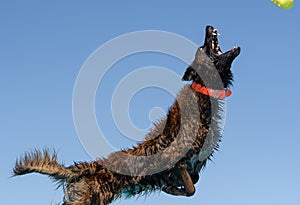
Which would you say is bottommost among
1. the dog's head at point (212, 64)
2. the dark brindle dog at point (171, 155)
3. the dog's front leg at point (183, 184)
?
the dog's front leg at point (183, 184)

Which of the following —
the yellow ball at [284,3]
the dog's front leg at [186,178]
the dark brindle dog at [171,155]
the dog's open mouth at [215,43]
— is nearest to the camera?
the yellow ball at [284,3]

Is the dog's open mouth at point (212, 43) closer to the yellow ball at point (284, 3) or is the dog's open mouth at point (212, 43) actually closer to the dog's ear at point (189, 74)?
the dog's ear at point (189, 74)

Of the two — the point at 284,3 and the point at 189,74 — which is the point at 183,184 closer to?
the point at 189,74

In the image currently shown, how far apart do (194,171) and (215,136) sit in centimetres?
94

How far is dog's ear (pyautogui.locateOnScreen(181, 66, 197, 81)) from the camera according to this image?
41.2 ft

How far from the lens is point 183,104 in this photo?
1233 centimetres

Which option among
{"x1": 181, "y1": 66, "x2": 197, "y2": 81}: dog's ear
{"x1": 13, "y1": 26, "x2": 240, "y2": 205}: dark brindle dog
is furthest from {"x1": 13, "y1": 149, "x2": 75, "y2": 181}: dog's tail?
{"x1": 181, "y1": 66, "x2": 197, "y2": 81}: dog's ear

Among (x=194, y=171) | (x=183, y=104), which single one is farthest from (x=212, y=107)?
(x=194, y=171)


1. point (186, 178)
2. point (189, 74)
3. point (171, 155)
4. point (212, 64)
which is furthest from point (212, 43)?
point (186, 178)

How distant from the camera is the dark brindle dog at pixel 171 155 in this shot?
1162 cm

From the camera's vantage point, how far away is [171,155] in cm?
1185

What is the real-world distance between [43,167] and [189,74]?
13.1ft

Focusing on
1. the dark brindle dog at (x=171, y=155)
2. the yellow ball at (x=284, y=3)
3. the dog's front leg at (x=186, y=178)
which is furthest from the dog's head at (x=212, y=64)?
the yellow ball at (x=284, y=3)

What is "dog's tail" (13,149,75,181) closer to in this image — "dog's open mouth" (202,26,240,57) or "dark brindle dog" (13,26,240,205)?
"dark brindle dog" (13,26,240,205)
